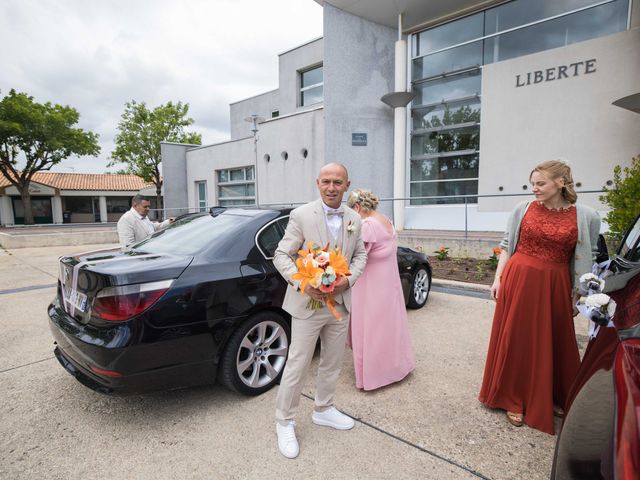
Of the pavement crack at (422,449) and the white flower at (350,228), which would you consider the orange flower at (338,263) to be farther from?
the pavement crack at (422,449)

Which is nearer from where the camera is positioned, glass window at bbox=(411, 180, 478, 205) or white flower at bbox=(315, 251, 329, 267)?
white flower at bbox=(315, 251, 329, 267)

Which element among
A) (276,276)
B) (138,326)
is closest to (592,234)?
(276,276)

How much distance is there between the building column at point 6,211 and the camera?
3572cm

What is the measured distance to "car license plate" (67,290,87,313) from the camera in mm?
2598

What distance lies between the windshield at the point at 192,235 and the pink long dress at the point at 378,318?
118 centimetres

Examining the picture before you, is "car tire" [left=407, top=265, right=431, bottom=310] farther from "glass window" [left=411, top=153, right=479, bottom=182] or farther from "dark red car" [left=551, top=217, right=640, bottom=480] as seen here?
"glass window" [left=411, top=153, right=479, bottom=182]

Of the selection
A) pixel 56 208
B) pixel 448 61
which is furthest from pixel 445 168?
pixel 56 208

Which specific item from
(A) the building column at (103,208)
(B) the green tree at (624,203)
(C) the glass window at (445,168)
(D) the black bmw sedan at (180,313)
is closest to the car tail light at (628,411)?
(D) the black bmw sedan at (180,313)

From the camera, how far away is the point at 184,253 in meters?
2.99

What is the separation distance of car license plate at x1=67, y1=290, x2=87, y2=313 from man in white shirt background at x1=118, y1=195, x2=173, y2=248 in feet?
8.12

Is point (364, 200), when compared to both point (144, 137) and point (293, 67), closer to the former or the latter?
point (293, 67)

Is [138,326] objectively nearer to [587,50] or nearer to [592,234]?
[592,234]

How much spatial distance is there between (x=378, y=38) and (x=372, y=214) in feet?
38.2

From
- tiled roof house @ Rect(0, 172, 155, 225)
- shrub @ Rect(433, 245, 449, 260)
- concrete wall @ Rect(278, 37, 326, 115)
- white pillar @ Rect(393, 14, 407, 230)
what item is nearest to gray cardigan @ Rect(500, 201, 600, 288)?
shrub @ Rect(433, 245, 449, 260)
